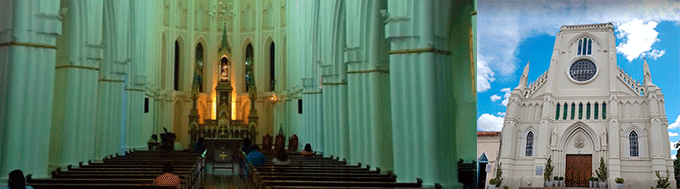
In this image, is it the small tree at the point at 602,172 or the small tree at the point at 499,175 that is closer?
the small tree at the point at 602,172

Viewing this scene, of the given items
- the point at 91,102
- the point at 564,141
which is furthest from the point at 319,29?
the point at 564,141

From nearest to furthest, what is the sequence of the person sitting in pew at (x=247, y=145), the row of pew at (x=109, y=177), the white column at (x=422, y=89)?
the row of pew at (x=109, y=177) → the white column at (x=422, y=89) → the person sitting in pew at (x=247, y=145)

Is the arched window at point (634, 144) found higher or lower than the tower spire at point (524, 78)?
lower

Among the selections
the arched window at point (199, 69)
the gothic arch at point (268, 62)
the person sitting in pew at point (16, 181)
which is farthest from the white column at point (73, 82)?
the gothic arch at point (268, 62)

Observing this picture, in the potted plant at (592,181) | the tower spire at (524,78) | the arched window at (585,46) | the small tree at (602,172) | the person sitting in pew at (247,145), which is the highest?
the arched window at (585,46)

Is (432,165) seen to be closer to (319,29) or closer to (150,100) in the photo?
(319,29)

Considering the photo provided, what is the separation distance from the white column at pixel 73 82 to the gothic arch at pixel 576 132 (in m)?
12.6

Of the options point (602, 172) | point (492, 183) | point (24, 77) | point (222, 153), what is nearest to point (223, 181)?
point (222, 153)

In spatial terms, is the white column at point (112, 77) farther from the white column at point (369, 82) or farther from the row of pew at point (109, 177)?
the white column at point (369, 82)

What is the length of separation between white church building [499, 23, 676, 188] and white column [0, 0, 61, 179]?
9411mm

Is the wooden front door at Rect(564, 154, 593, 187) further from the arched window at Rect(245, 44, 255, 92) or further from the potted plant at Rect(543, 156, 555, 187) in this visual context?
the arched window at Rect(245, 44, 255, 92)

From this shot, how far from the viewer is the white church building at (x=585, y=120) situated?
425 inches

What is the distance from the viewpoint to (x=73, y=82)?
18969 mm

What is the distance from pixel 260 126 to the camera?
4122 centimetres
